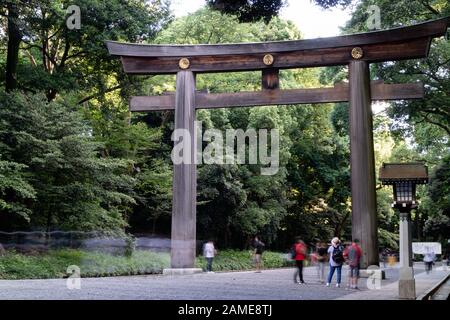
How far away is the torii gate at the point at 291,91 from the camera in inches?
692

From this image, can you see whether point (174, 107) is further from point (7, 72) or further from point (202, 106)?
point (7, 72)

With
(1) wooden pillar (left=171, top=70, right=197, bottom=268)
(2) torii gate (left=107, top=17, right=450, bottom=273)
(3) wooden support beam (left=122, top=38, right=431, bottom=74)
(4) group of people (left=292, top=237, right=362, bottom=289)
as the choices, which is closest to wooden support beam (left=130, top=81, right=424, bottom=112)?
(2) torii gate (left=107, top=17, right=450, bottom=273)

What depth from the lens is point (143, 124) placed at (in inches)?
1053

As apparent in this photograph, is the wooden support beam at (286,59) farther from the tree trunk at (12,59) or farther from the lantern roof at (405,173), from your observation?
the tree trunk at (12,59)

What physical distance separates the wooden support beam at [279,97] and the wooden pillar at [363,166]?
0.49 m

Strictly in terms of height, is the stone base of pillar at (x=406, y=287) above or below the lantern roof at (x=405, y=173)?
below

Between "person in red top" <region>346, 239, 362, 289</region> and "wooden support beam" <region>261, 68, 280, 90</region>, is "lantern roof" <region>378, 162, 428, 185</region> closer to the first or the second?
"person in red top" <region>346, 239, 362, 289</region>

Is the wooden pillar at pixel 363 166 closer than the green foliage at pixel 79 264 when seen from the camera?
Yes

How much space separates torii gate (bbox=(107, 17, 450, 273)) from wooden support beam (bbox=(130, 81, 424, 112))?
0.10ft

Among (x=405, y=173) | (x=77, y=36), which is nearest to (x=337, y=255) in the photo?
(x=405, y=173)

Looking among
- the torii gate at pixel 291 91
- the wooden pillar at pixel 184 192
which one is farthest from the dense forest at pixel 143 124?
the wooden pillar at pixel 184 192

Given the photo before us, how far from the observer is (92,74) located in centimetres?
2602
